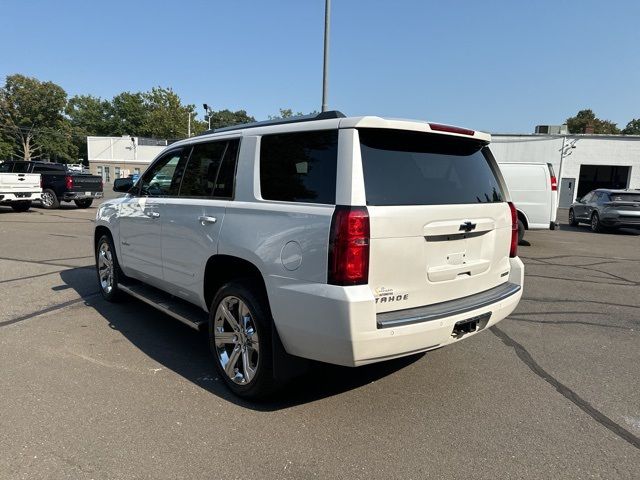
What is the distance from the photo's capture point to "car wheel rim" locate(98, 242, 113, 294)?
19.1ft

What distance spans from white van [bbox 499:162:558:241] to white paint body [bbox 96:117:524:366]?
917 centimetres

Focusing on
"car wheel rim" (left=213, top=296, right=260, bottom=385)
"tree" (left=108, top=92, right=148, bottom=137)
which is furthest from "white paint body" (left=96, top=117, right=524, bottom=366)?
"tree" (left=108, top=92, right=148, bottom=137)

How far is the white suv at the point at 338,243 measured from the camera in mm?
2826

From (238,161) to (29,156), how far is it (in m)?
72.4

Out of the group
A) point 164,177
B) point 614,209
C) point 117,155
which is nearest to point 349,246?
point 164,177

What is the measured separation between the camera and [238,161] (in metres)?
3.70

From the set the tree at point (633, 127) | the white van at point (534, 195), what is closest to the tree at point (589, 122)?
the tree at point (633, 127)

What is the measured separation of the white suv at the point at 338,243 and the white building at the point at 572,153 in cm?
3017

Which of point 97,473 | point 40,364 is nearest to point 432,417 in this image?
point 97,473

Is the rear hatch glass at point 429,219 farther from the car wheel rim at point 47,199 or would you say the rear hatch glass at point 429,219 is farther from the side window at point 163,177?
the car wheel rim at point 47,199

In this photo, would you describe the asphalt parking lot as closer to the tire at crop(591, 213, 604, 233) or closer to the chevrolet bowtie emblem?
the chevrolet bowtie emblem

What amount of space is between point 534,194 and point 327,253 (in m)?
11.0

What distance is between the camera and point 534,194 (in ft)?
40.2

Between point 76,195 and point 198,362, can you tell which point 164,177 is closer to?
point 198,362
